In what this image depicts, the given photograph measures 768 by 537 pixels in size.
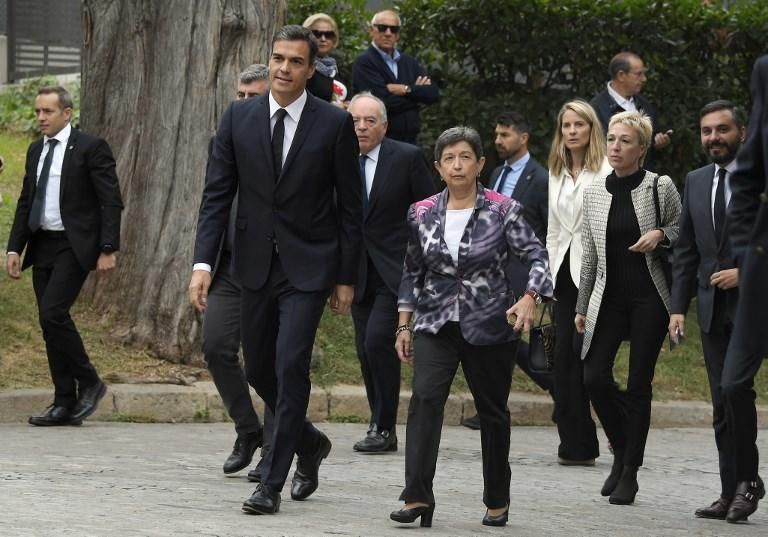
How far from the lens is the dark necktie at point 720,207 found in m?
8.26

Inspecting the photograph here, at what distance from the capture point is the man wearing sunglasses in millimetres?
13359

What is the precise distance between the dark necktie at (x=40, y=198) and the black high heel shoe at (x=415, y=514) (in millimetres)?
4230

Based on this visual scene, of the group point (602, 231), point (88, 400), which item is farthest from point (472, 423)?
point (602, 231)

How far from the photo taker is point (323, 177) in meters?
7.56

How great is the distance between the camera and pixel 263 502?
719 centimetres

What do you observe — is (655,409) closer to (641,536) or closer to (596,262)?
(596,262)

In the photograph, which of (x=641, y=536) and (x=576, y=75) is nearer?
(x=641, y=536)

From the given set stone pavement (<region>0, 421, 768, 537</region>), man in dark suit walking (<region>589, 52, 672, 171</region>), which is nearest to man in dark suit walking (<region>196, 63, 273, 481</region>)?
stone pavement (<region>0, 421, 768, 537</region>)

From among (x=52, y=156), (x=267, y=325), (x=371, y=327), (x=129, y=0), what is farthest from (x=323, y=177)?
(x=129, y=0)

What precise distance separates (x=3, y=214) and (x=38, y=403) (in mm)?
5068

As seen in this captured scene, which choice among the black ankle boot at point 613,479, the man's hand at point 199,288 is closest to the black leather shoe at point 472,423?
the black ankle boot at point 613,479

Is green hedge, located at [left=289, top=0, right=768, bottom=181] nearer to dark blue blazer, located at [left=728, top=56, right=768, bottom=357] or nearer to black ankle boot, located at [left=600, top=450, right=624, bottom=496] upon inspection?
black ankle boot, located at [left=600, top=450, right=624, bottom=496]

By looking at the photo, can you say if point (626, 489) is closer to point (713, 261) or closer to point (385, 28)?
point (713, 261)

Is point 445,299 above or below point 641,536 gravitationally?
above
